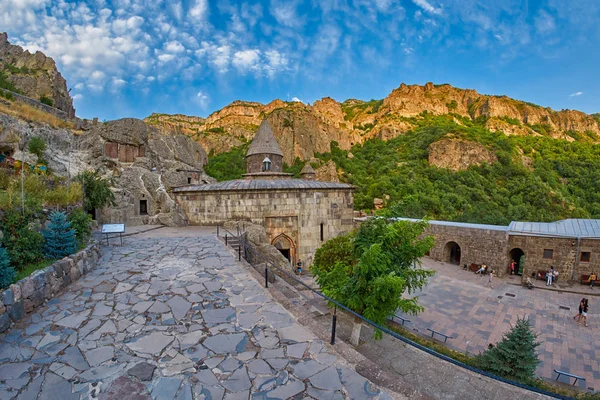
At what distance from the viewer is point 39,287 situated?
3.78 metres

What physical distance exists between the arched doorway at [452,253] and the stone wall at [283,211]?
8.24 meters

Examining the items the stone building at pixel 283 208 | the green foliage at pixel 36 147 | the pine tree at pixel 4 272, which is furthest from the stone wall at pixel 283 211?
the pine tree at pixel 4 272

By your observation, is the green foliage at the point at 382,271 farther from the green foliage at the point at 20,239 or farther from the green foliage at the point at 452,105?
the green foliage at the point at 452,105

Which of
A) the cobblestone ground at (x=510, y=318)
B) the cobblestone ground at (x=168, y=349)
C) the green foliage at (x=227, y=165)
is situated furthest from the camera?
the green foliage at (x=227, y=165)

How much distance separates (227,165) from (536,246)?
38.5 meters

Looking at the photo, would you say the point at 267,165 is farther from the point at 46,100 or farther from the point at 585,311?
the point at 46,100

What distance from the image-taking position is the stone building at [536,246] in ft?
38.6

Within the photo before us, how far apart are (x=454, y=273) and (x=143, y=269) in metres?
14.4

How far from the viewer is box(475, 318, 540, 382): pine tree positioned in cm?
480

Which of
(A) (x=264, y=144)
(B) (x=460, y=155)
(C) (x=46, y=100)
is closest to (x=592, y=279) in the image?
A: (A) (x=264, y=144)

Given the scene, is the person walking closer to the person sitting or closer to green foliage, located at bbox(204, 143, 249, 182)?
the person sitting

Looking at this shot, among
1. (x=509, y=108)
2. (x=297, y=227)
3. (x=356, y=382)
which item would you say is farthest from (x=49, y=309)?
(x=509, y=108)

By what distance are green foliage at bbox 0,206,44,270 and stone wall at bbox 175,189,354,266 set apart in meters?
6.34

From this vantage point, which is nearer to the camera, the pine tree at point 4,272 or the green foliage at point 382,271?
the pine tree at point 4,272
